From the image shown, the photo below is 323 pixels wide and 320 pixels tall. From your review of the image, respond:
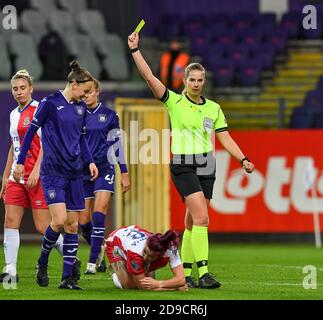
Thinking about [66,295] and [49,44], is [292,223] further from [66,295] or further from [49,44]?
[66,295]

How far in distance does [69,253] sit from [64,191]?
1.91 feet

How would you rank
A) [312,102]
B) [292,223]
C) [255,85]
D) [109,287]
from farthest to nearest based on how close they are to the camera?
1. [255,85]
2. [312,102]
3. [292,223]
4. [109,287]

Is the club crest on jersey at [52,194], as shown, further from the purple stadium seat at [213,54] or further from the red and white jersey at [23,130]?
the purple stadium seat at [213,54]

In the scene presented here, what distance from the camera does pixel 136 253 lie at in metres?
10.9

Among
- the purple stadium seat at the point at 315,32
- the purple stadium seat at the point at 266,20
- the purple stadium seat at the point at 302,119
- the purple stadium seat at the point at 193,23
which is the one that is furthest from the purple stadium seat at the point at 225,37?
the purple stadium seat at the point at 302,119

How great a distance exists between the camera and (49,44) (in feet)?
72.6

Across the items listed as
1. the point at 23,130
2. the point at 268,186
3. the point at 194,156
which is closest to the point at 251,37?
the point at 268,186

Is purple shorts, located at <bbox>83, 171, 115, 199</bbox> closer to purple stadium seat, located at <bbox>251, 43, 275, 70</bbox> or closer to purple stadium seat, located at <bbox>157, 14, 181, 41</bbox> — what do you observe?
purple stadium seat, located at <bbox>251, 43, 275, 70</bbox>

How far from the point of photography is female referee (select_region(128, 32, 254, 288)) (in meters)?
11.7

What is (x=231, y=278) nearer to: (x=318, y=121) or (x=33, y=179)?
(x=33, y=179)

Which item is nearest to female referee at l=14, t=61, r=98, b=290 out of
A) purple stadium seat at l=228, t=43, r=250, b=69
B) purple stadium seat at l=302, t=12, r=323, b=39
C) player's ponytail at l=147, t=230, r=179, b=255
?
player's ponytail at l=147, t=230, r=179, b=255
